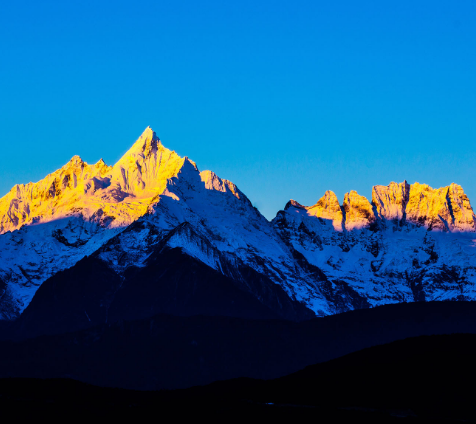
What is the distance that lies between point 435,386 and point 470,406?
32.6 feet

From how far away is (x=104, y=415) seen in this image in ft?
572

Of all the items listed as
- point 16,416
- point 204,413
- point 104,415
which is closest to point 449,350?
point 204,413

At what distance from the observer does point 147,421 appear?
16938 cm

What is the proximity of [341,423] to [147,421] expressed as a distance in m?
33.0

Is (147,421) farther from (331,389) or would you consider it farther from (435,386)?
(435,386)

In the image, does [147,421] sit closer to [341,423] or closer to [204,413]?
[204,413]

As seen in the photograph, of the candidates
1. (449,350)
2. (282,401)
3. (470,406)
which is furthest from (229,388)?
(470,406)

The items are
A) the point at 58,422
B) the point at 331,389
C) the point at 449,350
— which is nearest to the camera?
the point at 58,422

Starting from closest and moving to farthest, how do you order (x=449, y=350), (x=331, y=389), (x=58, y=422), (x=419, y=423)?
1. (x=419, y=423)
2. (x=58, y=422)
3. (x=331, y=389)
4. (x=449, y=350)

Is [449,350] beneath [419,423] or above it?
above

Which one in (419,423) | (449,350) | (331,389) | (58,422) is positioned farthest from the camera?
(449,350)

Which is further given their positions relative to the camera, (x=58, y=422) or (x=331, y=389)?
(x=331, y=389)

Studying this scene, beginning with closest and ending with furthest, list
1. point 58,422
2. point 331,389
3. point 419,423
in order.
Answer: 1. point 419,423
2. point 58,422
3. point 331,389

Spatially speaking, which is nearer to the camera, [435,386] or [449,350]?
[435,386]
